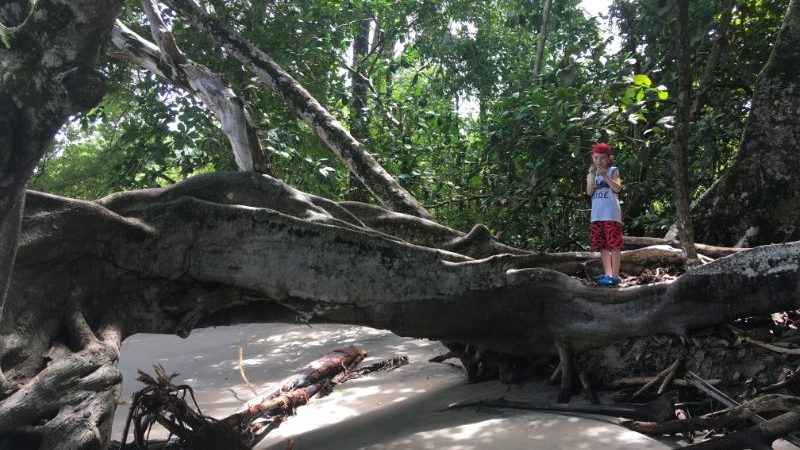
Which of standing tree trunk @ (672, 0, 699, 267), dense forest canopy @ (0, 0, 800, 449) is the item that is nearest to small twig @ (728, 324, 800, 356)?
dense forest canopy @ (0, 0, 800, 449)

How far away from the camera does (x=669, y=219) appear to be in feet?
24.3

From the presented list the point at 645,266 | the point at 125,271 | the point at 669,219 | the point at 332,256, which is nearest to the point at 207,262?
the point at 125,271

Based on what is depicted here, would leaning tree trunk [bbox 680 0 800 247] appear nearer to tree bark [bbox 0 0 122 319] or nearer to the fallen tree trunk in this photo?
the fallen tree trunk

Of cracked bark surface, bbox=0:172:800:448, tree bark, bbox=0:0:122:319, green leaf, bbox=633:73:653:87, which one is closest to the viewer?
tree bark, bbox=0:0:122:319

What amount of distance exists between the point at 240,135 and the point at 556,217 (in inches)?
180

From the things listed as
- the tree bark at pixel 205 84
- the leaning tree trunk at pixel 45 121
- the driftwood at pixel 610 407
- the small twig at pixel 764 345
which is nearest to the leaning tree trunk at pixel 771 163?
the small twig at pixel 764 345

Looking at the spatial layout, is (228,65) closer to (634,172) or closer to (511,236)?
(511,236)

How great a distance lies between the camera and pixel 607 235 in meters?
5.39

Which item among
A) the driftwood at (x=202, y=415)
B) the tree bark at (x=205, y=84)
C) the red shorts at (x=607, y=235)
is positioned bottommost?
the driftwood at (x=202, y=415)

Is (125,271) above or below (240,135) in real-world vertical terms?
below

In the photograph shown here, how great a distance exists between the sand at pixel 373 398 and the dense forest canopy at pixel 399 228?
450 mm

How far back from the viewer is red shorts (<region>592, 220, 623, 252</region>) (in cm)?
538

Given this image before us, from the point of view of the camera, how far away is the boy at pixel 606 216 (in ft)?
Result: 17.7

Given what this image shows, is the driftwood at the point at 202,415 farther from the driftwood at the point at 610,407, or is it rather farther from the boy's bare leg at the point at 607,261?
the boy's bare leg at the point at 607,261
